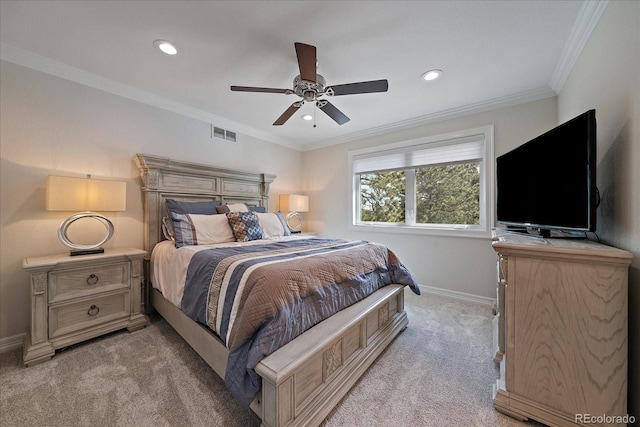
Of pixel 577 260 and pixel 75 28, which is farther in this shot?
pixel 75 28

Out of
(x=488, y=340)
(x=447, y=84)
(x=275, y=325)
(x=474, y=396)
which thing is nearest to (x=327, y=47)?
(x=447, y=84)

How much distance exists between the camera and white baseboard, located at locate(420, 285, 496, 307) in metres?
2.86

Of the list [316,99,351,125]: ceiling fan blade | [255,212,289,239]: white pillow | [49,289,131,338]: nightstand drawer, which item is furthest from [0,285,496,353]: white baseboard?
[316,99,351,125]: ceiling fan blade

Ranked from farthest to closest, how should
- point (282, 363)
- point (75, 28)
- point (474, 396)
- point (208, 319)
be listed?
1. point (75, 28)
2. point (208, 319)
3. point (474, 396)
4. point (282, 363)

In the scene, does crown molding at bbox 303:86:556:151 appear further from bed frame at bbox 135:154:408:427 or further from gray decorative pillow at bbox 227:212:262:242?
bed frame at bbox 135:154:408:427

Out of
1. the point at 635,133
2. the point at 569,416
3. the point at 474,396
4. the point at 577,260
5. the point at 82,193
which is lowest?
the point at 474,396

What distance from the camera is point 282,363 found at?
1128 millimetres

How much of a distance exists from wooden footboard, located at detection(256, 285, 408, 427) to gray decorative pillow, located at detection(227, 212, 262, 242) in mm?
1528

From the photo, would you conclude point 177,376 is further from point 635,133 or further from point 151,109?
point 635,133

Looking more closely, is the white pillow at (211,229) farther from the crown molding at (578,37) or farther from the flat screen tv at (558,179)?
the crown molding at (578,37)

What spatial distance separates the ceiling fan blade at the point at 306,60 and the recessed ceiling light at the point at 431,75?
4.09ft

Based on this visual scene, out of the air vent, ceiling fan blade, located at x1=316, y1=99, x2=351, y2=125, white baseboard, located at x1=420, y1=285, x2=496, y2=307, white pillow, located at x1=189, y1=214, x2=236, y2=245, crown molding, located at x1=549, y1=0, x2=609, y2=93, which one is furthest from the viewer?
the air vent

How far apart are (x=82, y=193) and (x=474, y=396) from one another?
3388 mm

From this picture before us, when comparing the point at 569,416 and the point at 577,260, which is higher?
the point at 577,260
